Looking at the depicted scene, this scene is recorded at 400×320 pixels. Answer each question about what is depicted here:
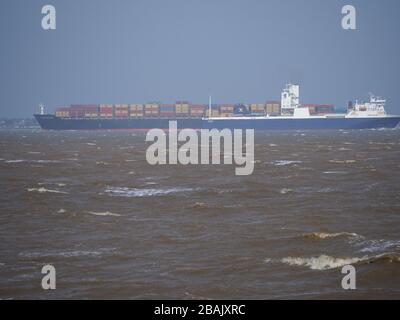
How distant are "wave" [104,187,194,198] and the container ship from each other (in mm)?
→ 109996

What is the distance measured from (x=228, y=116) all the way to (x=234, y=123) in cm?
1672

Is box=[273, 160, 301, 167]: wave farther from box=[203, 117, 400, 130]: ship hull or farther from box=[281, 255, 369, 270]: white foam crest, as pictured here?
box=[203, 117, 400, 130]: ship hull

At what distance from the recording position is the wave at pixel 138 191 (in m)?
32.3

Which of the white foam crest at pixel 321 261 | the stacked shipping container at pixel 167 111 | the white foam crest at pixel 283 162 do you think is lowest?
the white foam crest at pixel 283 162

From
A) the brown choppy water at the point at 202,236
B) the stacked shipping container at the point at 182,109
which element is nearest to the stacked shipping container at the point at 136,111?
the stacked shipping container at the point at 182,109

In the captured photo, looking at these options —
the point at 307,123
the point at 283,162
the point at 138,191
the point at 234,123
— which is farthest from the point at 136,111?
the point at 138,191

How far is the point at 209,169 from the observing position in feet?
155

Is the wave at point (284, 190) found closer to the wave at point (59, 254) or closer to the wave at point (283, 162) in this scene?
the wave at point (59, 254)

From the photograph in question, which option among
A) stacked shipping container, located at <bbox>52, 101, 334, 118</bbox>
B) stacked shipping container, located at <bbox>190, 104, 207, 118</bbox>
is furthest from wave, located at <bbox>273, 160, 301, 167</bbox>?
stacked shipping container, located at <bbox>190, 104, 207, 118</bbox>

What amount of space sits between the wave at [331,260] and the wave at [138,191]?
1455 centimetres

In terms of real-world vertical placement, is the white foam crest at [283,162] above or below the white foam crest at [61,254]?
below

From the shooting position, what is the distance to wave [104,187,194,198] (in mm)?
32347
